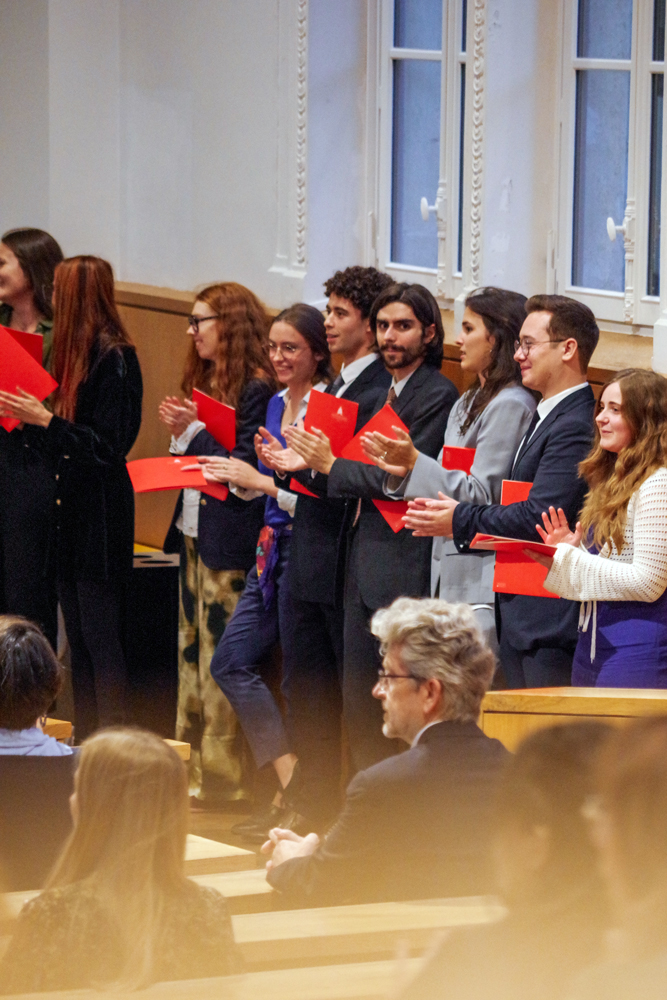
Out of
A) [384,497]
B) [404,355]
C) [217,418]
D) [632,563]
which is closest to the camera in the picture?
[632,563]

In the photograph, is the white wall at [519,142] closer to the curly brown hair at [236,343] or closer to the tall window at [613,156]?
the tall window at [613,156]

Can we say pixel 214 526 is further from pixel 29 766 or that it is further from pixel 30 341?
pixel 29 766

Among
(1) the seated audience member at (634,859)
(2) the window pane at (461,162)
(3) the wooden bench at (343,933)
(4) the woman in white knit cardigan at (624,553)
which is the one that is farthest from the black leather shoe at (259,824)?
(1) the seated audience member at (634,859)

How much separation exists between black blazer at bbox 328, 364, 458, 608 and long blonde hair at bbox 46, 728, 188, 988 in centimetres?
164

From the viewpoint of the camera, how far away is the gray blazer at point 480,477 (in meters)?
3.22

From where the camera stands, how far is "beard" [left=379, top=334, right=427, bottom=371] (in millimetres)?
3471

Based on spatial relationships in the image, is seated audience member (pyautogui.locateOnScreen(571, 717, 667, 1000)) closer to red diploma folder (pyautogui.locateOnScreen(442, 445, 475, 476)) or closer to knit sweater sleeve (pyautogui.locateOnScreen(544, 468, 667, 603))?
knit sweater sleeve (pyautogui.locateOnScreen(544, 468, 667, 603))

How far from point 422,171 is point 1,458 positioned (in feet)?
5.82

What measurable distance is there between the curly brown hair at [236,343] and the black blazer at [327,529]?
1.72 feet

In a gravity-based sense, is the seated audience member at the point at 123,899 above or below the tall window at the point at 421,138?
below

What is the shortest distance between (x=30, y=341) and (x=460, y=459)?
1395 mm

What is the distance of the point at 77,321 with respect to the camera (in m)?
4.08

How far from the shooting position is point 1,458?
416 centimetres

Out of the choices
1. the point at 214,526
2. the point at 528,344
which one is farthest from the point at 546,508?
the point at 214,526
